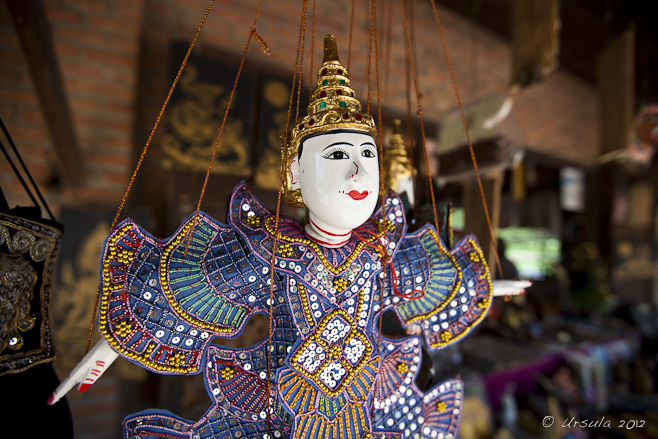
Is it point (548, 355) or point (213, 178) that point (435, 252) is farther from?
point (548, 355)

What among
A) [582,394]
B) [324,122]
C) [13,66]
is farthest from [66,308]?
[582,394]

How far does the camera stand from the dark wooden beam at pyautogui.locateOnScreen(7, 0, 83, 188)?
0.84m

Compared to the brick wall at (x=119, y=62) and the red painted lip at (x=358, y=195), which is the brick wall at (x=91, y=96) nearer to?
the brick wall at (x=119, y=62)

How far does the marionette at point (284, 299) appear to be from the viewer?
60 centimetres

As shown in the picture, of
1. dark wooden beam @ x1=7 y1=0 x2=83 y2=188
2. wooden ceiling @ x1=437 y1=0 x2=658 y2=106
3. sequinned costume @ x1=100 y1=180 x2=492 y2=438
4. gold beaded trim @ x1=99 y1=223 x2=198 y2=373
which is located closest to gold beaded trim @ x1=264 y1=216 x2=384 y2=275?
sequinned costume @ x1=100 y1=180 x2=492 y2=438

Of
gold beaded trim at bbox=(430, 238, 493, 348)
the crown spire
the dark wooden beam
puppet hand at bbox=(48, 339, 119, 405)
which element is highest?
the dark wooden beam

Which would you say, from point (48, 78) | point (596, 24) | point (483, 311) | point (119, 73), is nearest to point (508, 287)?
point (483, 311)

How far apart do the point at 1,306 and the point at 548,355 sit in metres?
2.40

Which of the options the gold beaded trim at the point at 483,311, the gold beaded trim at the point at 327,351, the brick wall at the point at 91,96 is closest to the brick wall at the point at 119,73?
the brick wall at the point at 91,96

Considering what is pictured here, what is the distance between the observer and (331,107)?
644 mm

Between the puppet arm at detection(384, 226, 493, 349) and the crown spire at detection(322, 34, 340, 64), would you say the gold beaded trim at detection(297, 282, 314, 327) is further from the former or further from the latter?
the crown spire at detection(322, 34, 340, 64)

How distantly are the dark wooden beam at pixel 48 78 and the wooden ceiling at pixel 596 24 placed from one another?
242 centimetres

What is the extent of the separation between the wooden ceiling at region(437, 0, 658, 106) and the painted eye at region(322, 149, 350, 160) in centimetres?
241

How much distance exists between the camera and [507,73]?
312 centimetres
